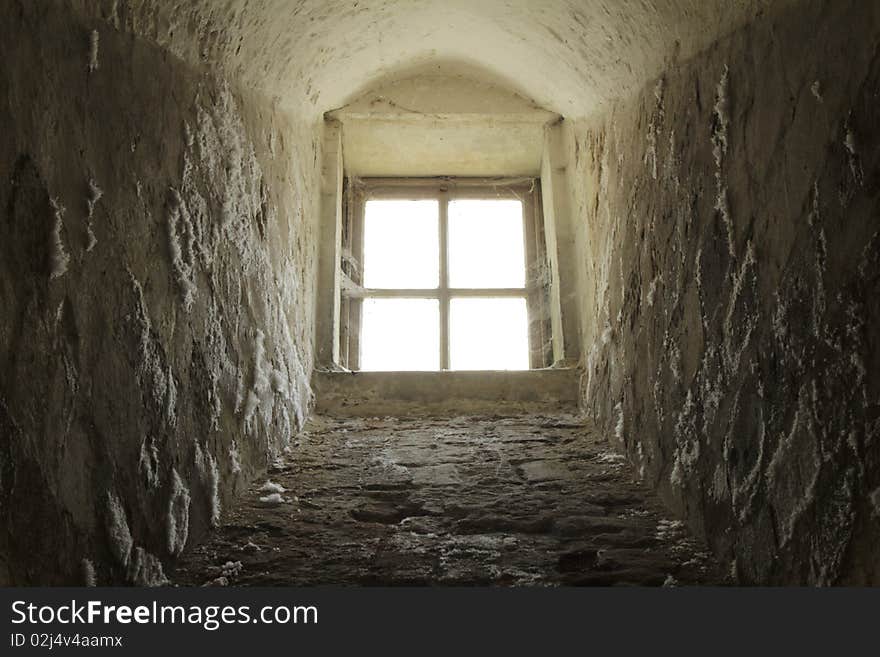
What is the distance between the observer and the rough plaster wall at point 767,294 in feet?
3.17

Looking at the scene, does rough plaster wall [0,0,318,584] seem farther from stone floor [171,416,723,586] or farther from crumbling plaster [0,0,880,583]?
stone floor [171,416,723,586]

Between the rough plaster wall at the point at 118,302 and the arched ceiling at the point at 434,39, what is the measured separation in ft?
0.30

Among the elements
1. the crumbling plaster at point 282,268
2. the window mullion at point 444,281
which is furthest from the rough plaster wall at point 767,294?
the window mullion at point 444,281

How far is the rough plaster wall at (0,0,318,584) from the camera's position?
93 cm

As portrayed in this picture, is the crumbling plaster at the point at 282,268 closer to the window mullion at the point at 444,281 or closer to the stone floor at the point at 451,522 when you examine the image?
the stone floor at the point at 451,522

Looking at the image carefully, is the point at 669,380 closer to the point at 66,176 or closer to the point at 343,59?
the point at 66,176

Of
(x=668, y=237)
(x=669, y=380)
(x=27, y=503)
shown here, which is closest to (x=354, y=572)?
(x=27, y=503)

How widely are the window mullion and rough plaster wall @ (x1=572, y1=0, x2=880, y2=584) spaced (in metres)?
1.42

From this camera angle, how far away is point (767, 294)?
3.92 ft

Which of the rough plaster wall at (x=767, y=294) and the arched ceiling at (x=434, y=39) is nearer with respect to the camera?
the rough plaster wall at (x=767, y=294)

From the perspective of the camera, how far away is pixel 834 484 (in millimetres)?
990

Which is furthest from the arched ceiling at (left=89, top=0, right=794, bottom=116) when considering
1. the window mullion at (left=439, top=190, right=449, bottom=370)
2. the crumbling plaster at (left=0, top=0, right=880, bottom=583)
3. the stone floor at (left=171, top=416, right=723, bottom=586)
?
the stone floor at (left=171, top=416, right=723, bottom=586)

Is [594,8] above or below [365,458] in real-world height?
above

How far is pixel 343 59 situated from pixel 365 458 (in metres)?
1.32
